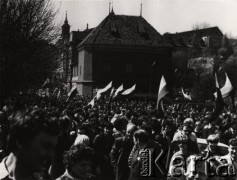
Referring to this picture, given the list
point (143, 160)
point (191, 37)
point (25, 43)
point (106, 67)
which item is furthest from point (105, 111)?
point (191, 37)

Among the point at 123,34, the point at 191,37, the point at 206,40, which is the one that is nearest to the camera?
the point at 123,34

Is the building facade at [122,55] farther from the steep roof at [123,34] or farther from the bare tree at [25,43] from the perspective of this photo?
the bare tree at [25,43]

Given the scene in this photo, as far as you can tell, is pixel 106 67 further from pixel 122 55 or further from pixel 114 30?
pixel 114 30

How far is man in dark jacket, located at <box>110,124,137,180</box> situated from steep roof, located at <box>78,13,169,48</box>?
4993 cm

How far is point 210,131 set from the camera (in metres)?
12.0

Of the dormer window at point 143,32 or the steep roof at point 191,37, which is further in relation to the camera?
the steep roof at point 191,37

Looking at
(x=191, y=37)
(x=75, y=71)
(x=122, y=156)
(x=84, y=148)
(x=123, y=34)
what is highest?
(x=191, y=37)

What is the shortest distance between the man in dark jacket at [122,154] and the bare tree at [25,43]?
14040mm

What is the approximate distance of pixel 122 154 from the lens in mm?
7496

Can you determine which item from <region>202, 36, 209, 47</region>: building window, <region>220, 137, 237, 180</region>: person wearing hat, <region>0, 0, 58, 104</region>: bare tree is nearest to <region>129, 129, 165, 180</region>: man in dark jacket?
<region>220, 137, 237, 180</region>: person wearing hat

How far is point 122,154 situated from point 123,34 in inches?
2051

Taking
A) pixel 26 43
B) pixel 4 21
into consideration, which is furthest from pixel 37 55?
pixel 4 21

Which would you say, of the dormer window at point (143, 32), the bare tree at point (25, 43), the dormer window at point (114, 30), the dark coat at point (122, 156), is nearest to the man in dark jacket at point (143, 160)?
the dark coat at point (122, 156)

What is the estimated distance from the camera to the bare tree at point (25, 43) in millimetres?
22188
